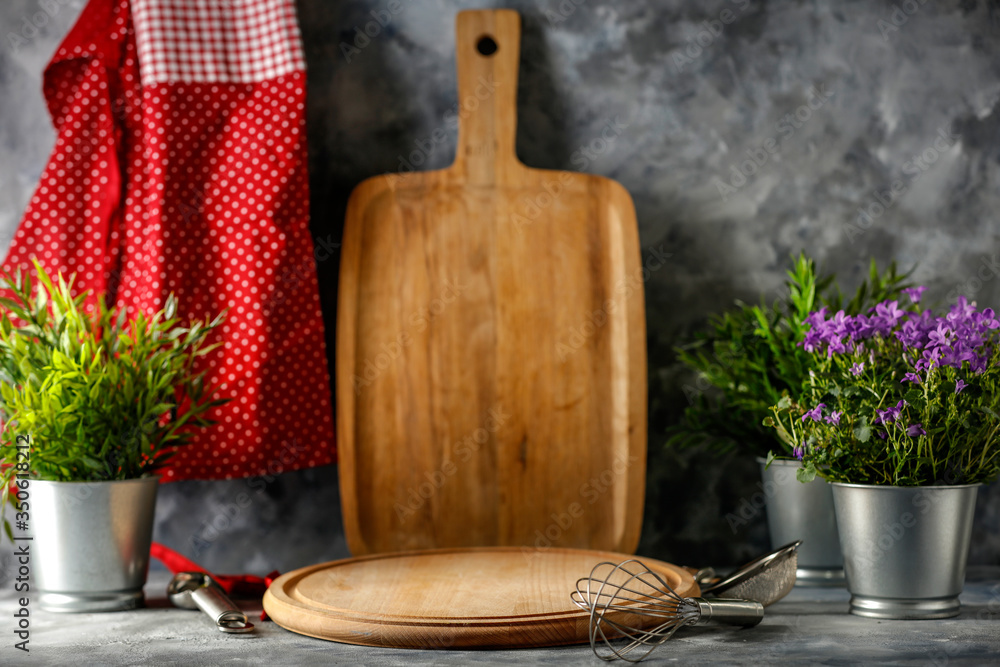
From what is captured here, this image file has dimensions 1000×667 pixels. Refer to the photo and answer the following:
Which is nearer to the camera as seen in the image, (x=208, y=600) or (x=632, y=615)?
(x=632, y=615)

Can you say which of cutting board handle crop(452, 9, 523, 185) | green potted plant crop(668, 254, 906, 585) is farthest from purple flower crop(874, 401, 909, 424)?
cutting board handle crop(452, 9, 523, 185)

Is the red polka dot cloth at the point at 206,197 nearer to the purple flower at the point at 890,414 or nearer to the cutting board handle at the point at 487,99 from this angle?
the cutting board handle at the point at 487,99

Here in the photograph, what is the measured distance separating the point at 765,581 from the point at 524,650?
0.92ft

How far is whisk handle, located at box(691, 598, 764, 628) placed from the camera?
0.77 m

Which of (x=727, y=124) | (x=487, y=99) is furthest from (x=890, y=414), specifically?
(x=487, y=99)

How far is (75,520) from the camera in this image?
0.86 meters

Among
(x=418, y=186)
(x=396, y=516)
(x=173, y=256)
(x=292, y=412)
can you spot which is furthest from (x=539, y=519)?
(x=173, y=256)

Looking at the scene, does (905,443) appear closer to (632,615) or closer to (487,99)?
(632,615)

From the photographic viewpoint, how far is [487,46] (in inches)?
44.9

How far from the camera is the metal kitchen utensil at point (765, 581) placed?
0.84 m

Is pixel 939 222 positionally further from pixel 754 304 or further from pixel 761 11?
pixel 761 11

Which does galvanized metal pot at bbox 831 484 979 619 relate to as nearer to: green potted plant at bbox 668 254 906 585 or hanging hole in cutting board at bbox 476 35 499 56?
green potted plant at bbox 668 254 906 585

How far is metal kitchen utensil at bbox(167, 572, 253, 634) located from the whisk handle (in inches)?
17.7

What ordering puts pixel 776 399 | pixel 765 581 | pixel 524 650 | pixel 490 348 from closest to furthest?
pixel 524 650 → pixel 765 581 → pixel 776 399 → pixel 490 348
